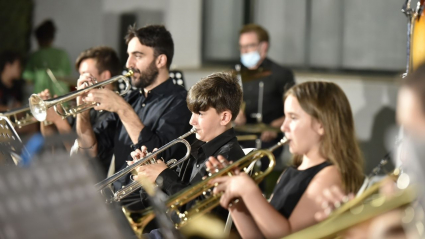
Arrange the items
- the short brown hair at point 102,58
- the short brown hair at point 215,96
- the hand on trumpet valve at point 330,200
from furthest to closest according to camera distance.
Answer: the short brown hair at point 102,58
the short brown hair at point 215,96
the hand on trumpet valve at point 330,200

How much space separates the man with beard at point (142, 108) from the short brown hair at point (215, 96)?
498 mm

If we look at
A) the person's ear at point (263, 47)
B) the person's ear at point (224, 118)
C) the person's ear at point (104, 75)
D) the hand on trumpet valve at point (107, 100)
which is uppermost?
the person's ear at point (263, 47)

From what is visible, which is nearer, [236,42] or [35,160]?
[35,160]

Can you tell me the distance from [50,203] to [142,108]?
7.81 ft

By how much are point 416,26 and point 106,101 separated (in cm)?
187

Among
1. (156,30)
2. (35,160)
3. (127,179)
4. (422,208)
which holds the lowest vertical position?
(127,179)

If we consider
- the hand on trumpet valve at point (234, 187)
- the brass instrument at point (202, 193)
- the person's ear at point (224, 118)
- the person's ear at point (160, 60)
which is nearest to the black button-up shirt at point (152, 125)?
the person's ear at point (160, 60)

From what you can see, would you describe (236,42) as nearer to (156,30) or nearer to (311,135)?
(156,30)

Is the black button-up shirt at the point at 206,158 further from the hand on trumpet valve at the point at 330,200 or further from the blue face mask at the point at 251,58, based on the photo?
the blue face mask at the point at 251,58

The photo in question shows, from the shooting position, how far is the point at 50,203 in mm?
1540

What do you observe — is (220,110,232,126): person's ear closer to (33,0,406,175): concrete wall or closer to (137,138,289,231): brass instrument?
(137,138,289,231): brass instrument

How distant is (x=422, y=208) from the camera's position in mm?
1762

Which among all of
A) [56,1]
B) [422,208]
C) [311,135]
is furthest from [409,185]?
[56,1]

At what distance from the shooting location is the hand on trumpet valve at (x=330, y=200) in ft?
6.86
